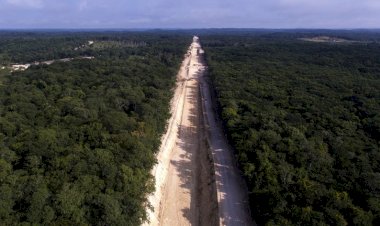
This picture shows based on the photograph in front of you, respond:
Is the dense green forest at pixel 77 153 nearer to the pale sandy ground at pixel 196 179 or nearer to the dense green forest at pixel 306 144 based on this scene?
the pale sandy ground at pixel 196 179

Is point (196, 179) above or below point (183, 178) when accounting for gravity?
below

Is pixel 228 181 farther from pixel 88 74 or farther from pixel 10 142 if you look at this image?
pixel 88 74

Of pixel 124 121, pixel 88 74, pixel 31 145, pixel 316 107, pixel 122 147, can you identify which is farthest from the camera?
pixel 88 74

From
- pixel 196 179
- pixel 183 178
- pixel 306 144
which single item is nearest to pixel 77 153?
pixel 183 178

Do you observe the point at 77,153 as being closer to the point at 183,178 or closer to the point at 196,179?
the point at 183,178

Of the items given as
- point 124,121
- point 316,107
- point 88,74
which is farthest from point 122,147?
point 88,74

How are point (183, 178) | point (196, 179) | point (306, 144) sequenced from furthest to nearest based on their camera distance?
1. point (196, 179)
2. point (183, 178)
3. point (306, 144)
